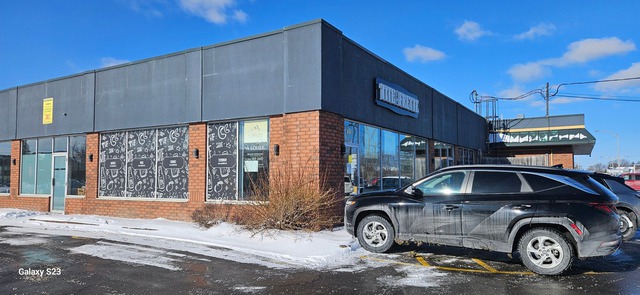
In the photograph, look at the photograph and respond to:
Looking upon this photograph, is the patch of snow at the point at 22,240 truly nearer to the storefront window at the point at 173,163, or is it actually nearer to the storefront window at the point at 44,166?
the storefront window at the point at 173,163

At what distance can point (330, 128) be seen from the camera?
11273 millimetres

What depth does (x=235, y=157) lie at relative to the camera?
12.3m

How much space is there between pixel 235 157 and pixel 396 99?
5932 millimetres

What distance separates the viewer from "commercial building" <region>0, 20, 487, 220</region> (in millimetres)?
11289

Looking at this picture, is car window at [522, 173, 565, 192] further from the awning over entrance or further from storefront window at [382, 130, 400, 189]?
the awning over entrance

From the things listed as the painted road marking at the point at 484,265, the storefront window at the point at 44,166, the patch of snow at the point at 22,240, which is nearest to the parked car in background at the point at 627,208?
the painted road marking at the point at 484,265

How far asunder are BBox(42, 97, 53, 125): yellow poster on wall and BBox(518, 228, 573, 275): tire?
1728 centimetres

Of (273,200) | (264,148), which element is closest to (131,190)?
(264,148)

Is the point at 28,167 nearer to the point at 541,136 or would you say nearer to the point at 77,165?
the point at 77,165

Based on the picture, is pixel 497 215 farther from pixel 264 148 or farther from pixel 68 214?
pixel 68 214

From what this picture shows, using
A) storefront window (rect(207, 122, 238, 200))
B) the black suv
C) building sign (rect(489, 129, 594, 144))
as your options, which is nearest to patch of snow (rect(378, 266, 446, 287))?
the black suv

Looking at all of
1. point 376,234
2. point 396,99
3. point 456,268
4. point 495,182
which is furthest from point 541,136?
point 456,268

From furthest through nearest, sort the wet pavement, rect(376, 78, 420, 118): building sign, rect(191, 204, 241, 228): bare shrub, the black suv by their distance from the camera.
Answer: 1. rect(376, 78, 420, 118): building sign
2. rect(191, 204, 241, 228): bare shrub
3. the black suv
4. the wet pavement

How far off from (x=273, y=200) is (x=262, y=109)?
2.83 m
